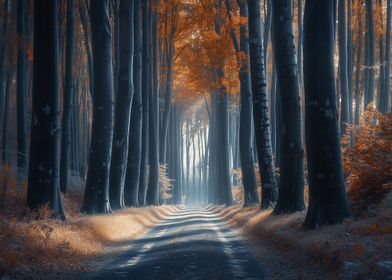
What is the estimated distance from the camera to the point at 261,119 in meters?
18.0

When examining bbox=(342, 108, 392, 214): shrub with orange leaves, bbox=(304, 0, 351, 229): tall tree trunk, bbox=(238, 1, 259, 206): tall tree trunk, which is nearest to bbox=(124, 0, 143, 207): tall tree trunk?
bbox=(238, 1, 259, 206): tall tree trunk

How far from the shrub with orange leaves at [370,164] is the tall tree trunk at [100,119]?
8282mm

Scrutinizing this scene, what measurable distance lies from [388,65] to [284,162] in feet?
53.0

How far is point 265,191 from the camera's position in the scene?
1847 cm

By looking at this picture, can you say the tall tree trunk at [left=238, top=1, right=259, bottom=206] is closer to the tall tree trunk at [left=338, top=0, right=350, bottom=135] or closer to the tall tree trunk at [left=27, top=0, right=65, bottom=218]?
the tall tree trunk at [left=338, top=0, right=350, bottom=135]

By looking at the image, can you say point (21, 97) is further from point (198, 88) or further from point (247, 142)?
point (247, 142)

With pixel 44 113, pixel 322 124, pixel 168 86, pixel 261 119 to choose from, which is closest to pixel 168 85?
pixel 168 86

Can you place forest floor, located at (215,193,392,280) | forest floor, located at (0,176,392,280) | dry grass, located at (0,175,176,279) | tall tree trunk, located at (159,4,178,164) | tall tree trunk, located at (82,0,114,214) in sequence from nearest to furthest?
forest floor, located at (215,193,392,280)
forest floor, located at (0,176,392,280)
dry grass, located at (0,175,176,279)
tall tree trunk, located at (82,0,114,214)
tall tree trunk, located at (159,4,178,164)

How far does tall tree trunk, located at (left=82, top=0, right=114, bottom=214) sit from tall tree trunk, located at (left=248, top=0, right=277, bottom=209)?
543cm

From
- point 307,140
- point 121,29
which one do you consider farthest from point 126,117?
point 307,140

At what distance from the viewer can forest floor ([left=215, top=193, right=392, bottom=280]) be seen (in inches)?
267

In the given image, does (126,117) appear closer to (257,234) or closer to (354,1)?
(257,234)

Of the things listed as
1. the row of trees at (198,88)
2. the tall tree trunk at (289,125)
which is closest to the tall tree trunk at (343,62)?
the row of trees at (198,88)

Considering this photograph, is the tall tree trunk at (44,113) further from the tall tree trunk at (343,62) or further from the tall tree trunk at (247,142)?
the tall tree trunk at (343,62)
